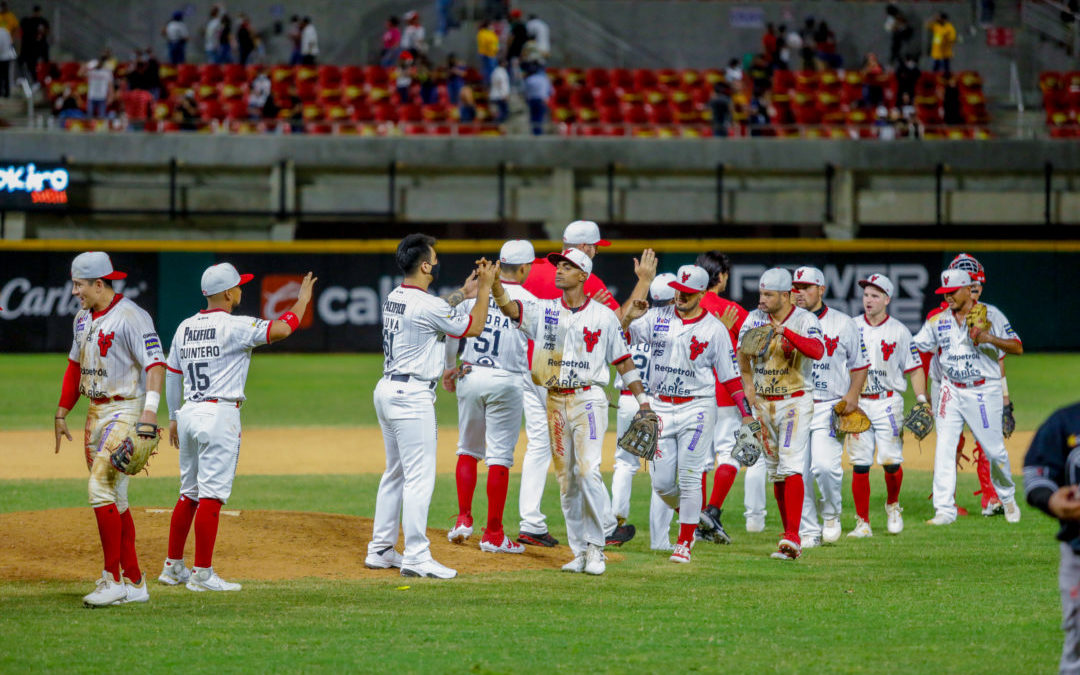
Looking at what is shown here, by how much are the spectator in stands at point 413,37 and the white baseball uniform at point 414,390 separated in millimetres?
22400

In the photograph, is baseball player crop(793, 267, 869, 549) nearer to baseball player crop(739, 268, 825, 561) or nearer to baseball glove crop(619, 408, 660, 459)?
baseball player crop(739, 268, 825, 561)

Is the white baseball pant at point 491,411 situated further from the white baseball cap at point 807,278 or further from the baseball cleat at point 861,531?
the baseball cleat at point 861,531

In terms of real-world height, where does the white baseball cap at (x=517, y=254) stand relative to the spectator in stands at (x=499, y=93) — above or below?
below

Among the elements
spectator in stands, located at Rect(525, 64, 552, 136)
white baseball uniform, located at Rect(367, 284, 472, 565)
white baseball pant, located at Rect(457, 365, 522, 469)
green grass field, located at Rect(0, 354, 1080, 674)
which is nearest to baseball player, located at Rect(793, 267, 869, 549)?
green grass field, located at Rect(0, 354, 1080, 674)

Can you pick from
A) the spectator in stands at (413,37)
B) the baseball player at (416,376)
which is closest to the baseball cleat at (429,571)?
the baseball player at (416,376)

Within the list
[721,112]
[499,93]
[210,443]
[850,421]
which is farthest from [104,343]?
[721,112]

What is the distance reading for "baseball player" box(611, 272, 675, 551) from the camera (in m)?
10.4

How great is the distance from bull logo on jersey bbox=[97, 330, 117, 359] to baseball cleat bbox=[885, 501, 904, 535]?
22.2ft

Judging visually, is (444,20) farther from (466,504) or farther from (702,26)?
(466,504)

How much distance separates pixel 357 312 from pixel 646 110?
28.2 ft

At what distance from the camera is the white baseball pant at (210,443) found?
818cm

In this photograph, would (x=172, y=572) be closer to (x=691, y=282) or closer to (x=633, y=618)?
(x=633, y=618)

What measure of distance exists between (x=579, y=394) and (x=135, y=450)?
9.82 ft

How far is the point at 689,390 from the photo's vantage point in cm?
985
